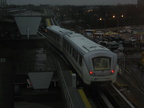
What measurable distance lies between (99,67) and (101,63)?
16 cm

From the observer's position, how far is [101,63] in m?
7.93

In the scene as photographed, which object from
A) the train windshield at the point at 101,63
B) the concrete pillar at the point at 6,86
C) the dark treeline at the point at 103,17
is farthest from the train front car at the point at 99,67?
the dark treeline at the point at 103,17

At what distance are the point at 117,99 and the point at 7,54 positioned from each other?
45.7 feet

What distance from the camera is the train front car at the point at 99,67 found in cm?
780

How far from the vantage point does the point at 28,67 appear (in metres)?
13.5

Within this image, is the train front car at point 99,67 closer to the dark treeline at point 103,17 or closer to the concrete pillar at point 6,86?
the concrete pillar at point 6,86

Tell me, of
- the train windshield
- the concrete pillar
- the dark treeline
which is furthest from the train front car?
the dark treeline

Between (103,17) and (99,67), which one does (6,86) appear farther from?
(103,17)

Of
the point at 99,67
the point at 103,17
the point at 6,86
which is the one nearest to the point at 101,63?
the point at 99,67

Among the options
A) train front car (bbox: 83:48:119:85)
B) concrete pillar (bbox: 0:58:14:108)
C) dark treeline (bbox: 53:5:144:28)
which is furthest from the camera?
dark treeline (bbox: 53:5:144:28)

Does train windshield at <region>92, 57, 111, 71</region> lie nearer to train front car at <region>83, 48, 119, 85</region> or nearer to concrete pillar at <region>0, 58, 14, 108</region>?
train front car at <region>83, 48, 119, 85</region>

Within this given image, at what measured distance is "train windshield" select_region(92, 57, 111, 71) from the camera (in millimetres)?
7863

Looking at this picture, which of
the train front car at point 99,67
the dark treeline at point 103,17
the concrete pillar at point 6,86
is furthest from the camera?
the dark treeline at point 103,17

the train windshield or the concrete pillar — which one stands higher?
the train windshield
